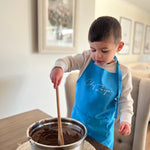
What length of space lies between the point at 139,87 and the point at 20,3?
92 centimetres

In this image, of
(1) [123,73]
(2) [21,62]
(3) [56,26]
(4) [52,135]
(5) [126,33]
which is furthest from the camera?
(5) [126,33]

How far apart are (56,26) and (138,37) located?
3165mm

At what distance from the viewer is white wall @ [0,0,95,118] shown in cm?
97

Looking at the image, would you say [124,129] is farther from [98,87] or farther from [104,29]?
[104,29]

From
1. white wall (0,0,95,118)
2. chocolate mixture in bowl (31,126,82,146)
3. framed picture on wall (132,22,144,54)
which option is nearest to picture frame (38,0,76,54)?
white wall (0,0,95,118)

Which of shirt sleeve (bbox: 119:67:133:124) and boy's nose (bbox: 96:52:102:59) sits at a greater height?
boy's nose (bbox: 96:52:102:59)

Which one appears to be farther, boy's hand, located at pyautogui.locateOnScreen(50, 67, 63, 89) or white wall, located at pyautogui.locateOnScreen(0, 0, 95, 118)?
white wall, located at pyautogui.locateOnScreen(0, 0, 95, 118)

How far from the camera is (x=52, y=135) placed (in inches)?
18.3

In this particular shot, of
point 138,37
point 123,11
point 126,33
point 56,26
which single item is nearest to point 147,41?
point 138,37

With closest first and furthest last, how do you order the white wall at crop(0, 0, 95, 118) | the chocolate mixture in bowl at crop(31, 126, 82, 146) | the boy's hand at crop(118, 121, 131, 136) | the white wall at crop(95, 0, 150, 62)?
the chocolate mixture in bowl at crop(31, 126, 82, 146), the boy's hand at crop(118, 121, 131, 136), the white wall at crop(0, 0, 95, 118), the white wall at crop(95, 0, 150, 62)

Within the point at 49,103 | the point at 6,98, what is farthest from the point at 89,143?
→ the point at 49,103

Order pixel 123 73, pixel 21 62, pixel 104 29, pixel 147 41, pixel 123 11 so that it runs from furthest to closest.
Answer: pixel 147 41, pixel 123 11, pixel 21 62, pixel 123 73, pixel 104 29

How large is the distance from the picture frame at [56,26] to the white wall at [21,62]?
5 centimetres

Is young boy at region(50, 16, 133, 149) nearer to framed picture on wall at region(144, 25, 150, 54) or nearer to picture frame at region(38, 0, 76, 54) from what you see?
picture frame at region(38, 0, 76, 54)
